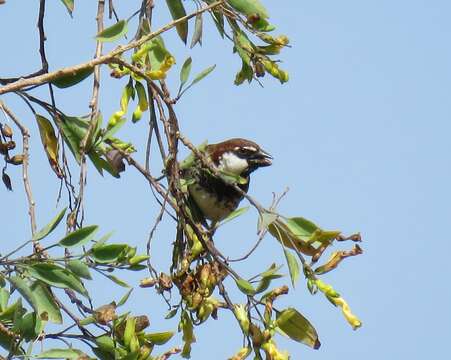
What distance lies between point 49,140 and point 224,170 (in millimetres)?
1215

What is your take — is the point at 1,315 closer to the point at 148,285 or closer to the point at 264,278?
the point at 148,285

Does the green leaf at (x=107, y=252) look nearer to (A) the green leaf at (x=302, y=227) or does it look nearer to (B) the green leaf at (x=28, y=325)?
(B) the green leaf at (x=28, y=325)

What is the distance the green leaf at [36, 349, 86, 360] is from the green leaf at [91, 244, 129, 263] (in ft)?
0.86

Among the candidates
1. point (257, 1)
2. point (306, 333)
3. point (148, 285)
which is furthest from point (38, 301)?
point (257, 1)

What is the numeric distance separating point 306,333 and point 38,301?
764 mm

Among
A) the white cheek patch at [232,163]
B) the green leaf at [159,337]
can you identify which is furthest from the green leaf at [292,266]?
the white cheek patch at [232,163]

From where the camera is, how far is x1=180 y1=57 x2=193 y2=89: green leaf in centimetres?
371

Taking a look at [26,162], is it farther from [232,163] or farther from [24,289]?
[232,163]

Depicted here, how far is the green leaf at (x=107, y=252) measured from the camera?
3344 millimetres

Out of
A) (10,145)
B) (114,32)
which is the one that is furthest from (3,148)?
(114,32)

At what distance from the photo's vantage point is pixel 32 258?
332 centimetres

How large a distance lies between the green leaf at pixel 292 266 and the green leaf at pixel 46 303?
66 centimetres

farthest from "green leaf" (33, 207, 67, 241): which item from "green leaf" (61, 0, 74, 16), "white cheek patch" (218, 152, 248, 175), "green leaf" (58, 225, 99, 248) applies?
"white cheek patch" (218, 152, 248, 175)

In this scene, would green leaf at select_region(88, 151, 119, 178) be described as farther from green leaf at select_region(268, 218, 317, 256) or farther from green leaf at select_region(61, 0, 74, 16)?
green leaf at select_region(268, 218, 317, 256)
